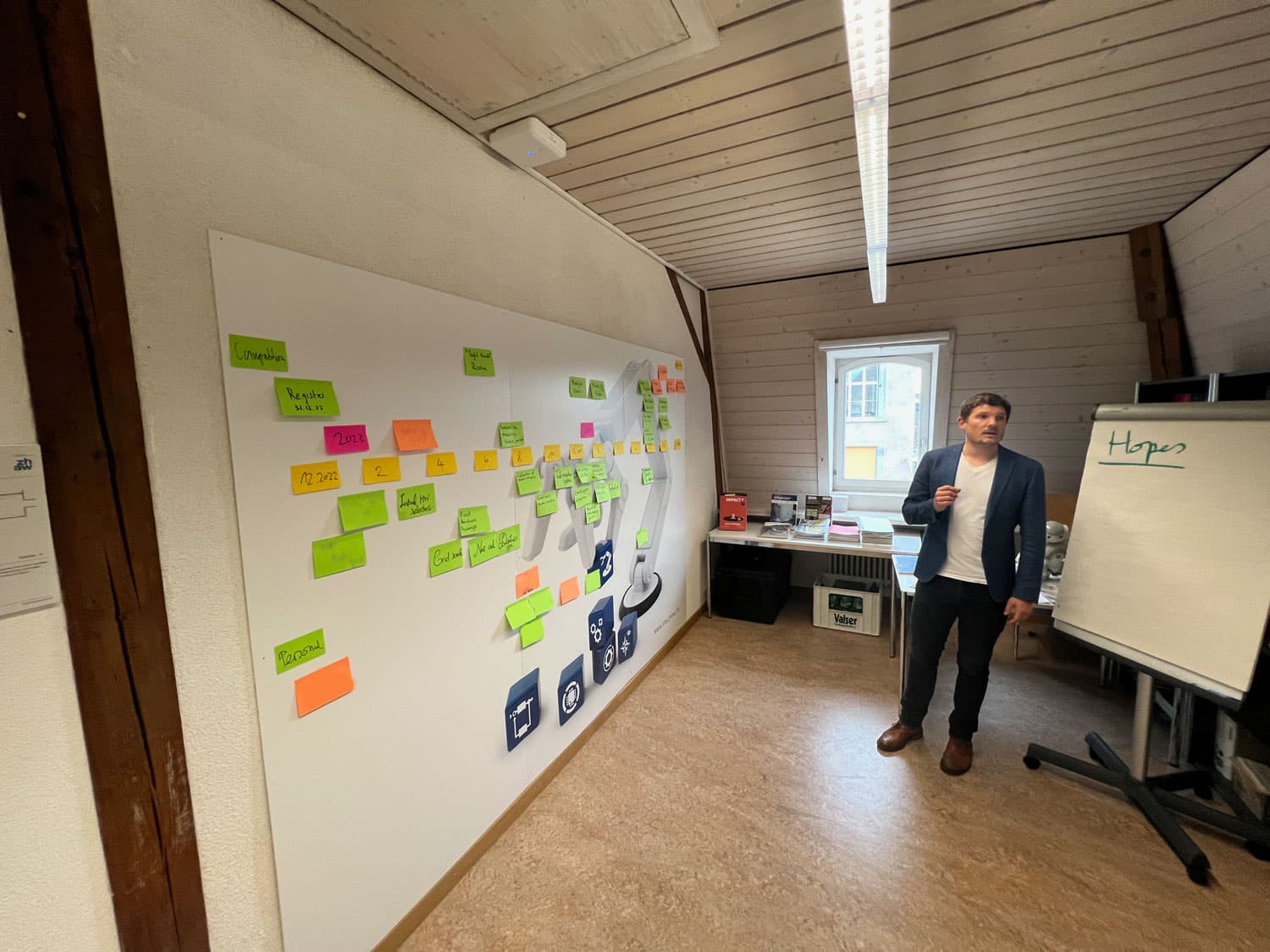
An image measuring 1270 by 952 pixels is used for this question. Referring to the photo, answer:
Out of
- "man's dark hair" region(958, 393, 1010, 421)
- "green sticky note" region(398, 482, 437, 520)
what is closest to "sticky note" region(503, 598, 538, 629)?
"green sticky note" region(398, 482, 437, 520)

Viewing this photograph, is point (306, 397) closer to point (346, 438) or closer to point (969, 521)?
point (346, 438)

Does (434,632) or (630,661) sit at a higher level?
(434,632)

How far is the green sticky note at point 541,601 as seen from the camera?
1909mm

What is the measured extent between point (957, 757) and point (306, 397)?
2.73 meters

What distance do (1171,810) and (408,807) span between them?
2705 millimetres

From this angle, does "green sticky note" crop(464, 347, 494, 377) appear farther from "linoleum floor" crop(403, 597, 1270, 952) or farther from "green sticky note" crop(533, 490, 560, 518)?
"linoleum floor" crop(403, 597, 1270, 952)

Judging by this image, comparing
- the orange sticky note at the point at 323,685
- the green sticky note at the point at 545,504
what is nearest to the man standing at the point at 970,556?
the green sticky note at the point at 545,504

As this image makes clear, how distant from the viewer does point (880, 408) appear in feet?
12.5

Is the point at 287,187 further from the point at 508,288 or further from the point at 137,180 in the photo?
the point at 508,288

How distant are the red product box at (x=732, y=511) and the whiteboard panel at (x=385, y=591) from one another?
77.6 inches

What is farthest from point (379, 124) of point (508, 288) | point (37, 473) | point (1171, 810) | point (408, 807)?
point (1171, 810)

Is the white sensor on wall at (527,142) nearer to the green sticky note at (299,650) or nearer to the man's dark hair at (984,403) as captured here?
the green sticky note at (299,650)

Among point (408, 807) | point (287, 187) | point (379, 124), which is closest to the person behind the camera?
point (287, 187)

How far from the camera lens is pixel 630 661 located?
8.97 feet
